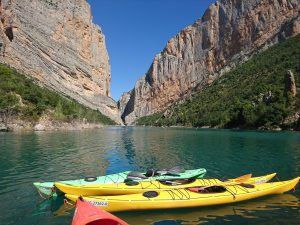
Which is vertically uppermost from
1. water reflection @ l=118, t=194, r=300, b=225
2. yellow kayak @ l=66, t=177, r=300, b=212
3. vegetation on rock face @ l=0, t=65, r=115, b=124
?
vegetation on rock face @ l=0, t=65, r=115, b=124

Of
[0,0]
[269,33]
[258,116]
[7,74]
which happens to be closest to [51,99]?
[7,74]

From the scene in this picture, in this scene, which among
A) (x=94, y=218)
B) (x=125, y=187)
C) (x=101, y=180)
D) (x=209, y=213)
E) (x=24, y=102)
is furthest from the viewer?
(x=24, y=102)

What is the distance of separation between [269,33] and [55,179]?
168670 mm

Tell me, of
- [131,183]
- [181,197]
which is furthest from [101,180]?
[181,197]

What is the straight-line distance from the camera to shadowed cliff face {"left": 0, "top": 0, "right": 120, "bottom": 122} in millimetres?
110188

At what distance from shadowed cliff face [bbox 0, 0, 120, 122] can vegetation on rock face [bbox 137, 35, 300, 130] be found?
48059 millimetres

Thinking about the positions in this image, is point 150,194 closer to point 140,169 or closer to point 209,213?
point 209,213

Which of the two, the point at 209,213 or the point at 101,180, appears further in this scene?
the point at 101,180

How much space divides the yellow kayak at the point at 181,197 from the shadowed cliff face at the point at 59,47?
100887 millimetres

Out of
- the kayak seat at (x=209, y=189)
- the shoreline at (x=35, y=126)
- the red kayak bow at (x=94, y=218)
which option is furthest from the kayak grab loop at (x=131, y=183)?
the shoreline at (x=35, y=126)

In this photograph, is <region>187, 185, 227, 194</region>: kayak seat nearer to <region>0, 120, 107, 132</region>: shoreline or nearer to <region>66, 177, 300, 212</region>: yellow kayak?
<region>66, 177, 300, 212</region>: yellow kayak

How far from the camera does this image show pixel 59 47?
13938 centimetres

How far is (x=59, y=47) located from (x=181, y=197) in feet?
451

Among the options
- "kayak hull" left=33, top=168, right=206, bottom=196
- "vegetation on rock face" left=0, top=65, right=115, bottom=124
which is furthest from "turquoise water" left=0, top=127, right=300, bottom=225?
"vegetation on rock face" left=0, top=65, right=115, bottom=124
